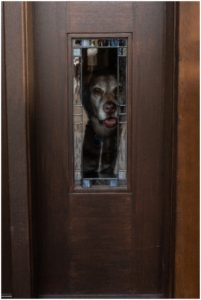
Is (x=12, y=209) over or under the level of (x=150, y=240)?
over

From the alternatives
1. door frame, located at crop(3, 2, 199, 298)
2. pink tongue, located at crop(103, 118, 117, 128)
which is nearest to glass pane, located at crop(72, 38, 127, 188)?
pink tongue, located at crop(103, 118, 117, 128)

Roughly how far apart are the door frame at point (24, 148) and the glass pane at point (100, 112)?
0.81 feet

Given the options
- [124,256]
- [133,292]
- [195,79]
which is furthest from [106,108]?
[133,292]

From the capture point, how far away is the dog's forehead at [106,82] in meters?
2.07

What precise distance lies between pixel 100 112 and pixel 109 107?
0.17ft

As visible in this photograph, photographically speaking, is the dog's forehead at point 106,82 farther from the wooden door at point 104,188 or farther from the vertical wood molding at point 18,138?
the vertical wood molding at point 18,138

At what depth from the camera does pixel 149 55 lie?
2047mm

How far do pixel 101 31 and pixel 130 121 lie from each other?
1.53 feet

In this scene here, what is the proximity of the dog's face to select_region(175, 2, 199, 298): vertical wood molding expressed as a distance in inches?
13.9

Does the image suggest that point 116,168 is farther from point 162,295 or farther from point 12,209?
point 162,295

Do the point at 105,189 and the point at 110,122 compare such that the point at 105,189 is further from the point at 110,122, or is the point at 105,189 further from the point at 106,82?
the point at 106,82

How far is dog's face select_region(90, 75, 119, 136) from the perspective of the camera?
81.9 inches

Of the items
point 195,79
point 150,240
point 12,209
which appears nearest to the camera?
point 195,79

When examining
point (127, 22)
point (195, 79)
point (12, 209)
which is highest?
point (127, 22)
